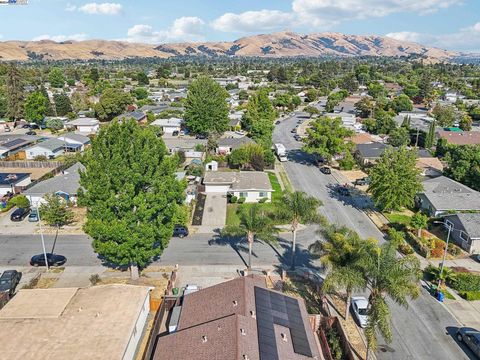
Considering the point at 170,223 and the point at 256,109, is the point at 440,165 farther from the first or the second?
the point at 170,223

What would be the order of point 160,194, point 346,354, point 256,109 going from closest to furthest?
point 346,354, point 160,194, point 256,109

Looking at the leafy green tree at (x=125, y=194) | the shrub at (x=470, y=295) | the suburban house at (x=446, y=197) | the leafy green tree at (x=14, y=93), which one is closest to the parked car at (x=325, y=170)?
the suburban house at (x=446, y=197)

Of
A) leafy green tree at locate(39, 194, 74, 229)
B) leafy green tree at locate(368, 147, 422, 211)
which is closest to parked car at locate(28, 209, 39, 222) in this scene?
leafy green tree at locate(39, 194, 74, 229)

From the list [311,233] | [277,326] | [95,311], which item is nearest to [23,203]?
[95,311]

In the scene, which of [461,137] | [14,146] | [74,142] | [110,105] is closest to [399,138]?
[461,137]

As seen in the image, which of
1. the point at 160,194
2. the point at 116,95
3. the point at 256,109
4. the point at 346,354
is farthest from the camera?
the point at 116,95

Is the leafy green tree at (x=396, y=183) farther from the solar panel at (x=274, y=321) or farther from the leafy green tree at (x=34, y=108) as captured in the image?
the leafy green tree at (x=34, y=108)
